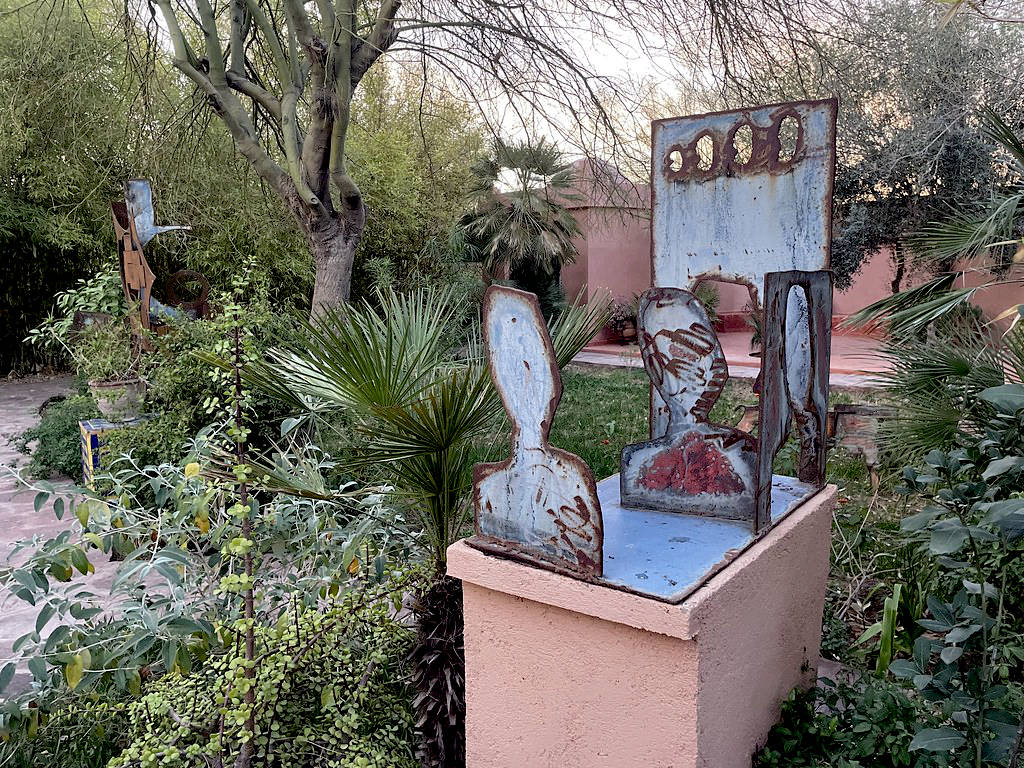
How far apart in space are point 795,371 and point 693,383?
322 mm

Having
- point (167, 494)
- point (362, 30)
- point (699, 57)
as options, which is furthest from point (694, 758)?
point (362, 30)

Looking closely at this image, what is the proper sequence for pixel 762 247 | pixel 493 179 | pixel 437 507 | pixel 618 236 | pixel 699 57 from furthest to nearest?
1. pixel 618 236
2. pixel 493 179
3. pixel 699 57
4. pixel 437 507
5. pixel 762 247

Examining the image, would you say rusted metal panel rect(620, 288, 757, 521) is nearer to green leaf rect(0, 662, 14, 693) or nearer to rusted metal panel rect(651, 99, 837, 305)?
rusted metal panel rect(651, 99, 837, 305)

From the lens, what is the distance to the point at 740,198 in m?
1.92

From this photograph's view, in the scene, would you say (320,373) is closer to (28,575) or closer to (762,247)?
(28,575)

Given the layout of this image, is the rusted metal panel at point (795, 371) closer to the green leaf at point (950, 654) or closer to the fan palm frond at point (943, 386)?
the green leaf at point (950, 654)

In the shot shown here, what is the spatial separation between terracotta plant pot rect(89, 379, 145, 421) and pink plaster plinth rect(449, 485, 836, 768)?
3765 millimetres

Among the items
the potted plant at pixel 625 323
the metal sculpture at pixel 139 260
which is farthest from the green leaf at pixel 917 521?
the potted plant at pixel 625 323

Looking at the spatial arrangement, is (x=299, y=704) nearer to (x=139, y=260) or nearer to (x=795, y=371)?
(x=795, y=371)

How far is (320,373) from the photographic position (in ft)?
7.03

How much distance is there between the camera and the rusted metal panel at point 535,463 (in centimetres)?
136

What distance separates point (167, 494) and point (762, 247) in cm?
186

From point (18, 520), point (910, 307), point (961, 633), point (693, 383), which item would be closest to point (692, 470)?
point (693, 383)

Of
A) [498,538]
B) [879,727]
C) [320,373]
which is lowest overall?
[879,727]
